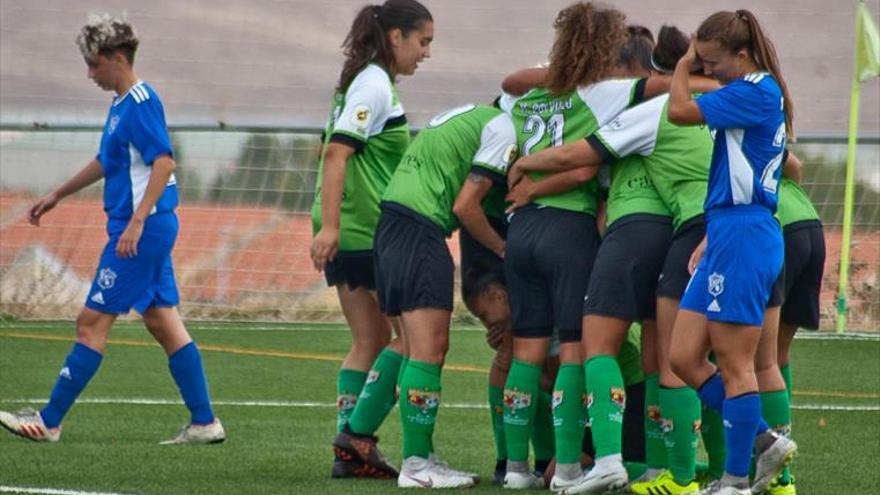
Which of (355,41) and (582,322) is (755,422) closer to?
(582,322)

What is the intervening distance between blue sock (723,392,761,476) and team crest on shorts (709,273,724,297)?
1.19 ft

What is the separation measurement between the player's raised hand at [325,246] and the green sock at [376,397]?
1.72ft

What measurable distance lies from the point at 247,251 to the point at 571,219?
31.7ft

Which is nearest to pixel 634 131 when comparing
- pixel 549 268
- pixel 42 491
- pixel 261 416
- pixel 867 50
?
pixel 549 268

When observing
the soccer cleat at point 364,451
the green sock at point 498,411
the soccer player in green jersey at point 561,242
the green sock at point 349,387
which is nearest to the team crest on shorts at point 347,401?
the green sock at point 349,387

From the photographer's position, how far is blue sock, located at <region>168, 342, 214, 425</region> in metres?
8.21

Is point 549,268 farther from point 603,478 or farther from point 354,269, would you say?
point 354,269

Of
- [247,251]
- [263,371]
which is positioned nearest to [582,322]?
[263,371]

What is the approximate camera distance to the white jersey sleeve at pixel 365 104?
6930 millimetres

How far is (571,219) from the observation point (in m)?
6.60

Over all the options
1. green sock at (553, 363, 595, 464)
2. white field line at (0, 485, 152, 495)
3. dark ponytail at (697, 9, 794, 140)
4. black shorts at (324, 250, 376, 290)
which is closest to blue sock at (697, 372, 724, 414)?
green sock at (553, 363, 595, 464)

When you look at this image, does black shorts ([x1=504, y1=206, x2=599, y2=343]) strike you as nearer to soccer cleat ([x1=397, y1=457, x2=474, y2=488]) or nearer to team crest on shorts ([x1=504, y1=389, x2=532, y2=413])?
team crest on shorts ([x1=504, y1=389, x2=532, y2=413])

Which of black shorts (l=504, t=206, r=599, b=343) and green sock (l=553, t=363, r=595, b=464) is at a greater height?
black shorts (l=504, t=206, r=599, b=343)

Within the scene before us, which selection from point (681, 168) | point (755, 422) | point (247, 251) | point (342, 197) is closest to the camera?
point (755, 422)
